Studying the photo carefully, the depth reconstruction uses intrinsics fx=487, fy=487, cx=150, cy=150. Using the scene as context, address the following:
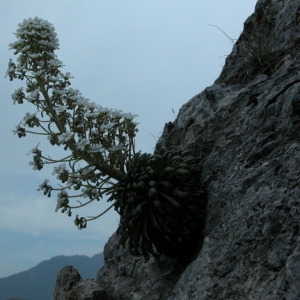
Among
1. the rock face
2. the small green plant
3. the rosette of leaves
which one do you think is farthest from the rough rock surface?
the small green plant

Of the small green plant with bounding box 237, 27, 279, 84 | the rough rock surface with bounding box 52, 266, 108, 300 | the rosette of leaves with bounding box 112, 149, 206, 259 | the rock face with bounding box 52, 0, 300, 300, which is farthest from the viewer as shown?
the small green plant with bounding box 237, 27, 279, 84

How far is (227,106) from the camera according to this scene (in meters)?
7.74

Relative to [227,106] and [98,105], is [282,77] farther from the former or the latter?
[98,105]

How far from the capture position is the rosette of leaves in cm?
647

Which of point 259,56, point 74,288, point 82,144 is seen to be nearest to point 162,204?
point 82,144

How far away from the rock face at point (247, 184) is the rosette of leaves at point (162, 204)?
249 millimetres

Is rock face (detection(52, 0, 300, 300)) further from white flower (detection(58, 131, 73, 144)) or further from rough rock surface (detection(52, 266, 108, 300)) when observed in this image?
white flower (detection(58, 131, 73, 144))

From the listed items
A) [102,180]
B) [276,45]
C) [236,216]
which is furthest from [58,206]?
[276,45]

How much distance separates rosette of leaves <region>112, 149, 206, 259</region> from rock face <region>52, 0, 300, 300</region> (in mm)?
249

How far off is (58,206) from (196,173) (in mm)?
2029

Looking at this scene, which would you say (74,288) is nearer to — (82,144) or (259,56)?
(82,144)

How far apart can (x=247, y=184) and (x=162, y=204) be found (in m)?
1.16

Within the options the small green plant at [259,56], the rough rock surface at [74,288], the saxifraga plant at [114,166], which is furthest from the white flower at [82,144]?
the small green plant at [259,56]

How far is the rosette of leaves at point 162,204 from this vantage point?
6473 mm
